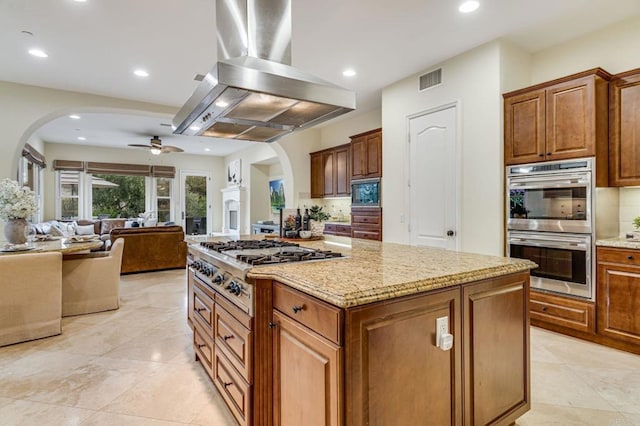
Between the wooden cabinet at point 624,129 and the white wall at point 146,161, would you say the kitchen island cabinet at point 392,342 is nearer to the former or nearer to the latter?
the wooden cabinet at point 624,129

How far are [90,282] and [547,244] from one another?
497cm

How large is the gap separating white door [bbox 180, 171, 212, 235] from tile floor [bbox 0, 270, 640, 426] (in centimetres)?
746

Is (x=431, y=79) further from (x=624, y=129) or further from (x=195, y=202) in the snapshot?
(x=195, y=202)

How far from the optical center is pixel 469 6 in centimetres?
289

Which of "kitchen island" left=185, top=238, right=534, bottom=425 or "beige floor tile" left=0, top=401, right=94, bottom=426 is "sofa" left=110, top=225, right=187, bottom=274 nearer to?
"beige floor tile" left=0, top=401, right=94, bottom=426

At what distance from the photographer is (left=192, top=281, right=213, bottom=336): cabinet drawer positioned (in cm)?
220

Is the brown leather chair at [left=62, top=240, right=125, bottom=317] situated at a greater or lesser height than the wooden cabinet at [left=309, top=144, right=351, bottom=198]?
lesser

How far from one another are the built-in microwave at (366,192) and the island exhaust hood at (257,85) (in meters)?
2.83

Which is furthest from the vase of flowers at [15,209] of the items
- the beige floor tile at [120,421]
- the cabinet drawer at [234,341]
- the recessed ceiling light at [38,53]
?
the cabinet drawer at [234,341]

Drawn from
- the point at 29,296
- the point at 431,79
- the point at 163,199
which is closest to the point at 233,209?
the point at 163,199

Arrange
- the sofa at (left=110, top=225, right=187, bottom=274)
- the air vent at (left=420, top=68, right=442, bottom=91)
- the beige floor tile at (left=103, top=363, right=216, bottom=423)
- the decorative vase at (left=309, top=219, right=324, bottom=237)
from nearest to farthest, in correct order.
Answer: the beige floor tile at (left=103, top=363, right=216, bottom=423) < the decorative vase at (left=309, top=219, right=324, bottom=237) < the air vent at (left=420, top=68, right=442, bottom=91) < the sofa at (left=110, top=225, right=187, bottom=274)

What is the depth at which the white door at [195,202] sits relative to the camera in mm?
10633

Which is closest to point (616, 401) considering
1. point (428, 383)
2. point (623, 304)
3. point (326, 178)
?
point (623, 304)

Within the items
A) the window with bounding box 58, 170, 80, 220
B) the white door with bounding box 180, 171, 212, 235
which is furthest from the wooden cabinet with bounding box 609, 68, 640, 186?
the window with bounding box 58, 170, 80, 220
